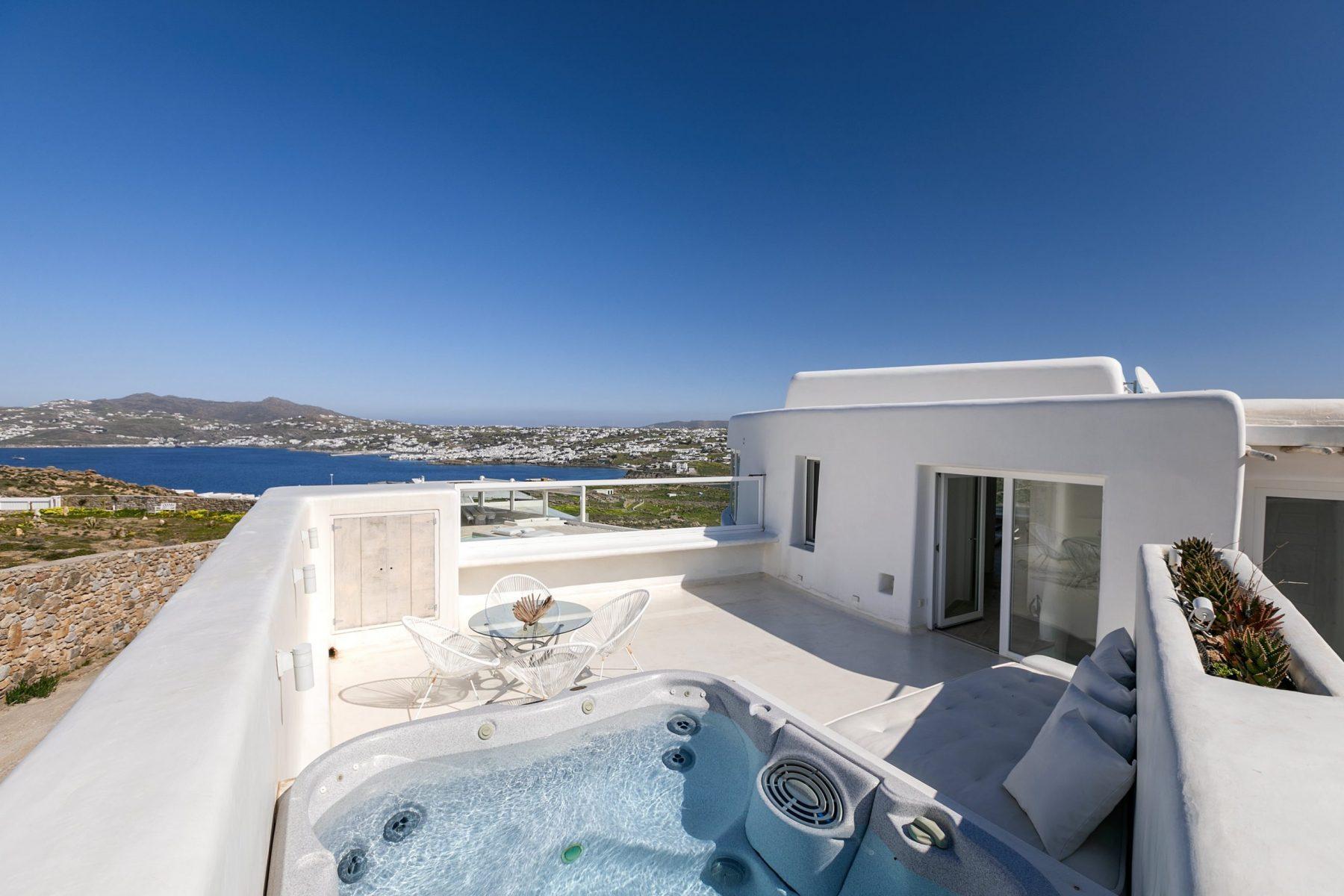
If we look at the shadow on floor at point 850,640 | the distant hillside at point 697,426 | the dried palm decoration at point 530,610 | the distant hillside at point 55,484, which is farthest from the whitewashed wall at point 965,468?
the distant hillside at point 55,484

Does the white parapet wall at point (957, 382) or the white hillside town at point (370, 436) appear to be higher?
the white parapet wall at point (957, 382)

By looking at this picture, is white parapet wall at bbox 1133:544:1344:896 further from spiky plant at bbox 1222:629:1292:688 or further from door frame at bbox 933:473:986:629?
door frame at bbox 933:473:986:629

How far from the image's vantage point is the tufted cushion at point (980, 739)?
2.76 metres

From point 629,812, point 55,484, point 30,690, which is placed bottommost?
point 30,690

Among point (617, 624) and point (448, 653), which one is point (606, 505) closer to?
point (617, 624)

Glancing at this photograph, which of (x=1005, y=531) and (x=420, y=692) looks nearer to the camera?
(x=420, y=692)

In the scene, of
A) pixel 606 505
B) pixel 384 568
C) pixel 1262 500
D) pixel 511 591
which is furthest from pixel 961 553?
pixel 384 568

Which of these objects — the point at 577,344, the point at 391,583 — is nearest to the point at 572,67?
the point at 391,583

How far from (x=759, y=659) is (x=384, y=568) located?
15.2 feet

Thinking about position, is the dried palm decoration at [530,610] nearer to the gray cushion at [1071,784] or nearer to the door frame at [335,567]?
the door frame at [335,567]

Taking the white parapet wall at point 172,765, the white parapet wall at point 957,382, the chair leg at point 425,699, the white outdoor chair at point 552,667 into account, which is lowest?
the chair leg at point 425,699

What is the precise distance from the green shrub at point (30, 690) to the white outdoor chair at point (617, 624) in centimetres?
1584

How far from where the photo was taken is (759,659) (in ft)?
21.0

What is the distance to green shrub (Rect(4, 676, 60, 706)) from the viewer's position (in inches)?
497
